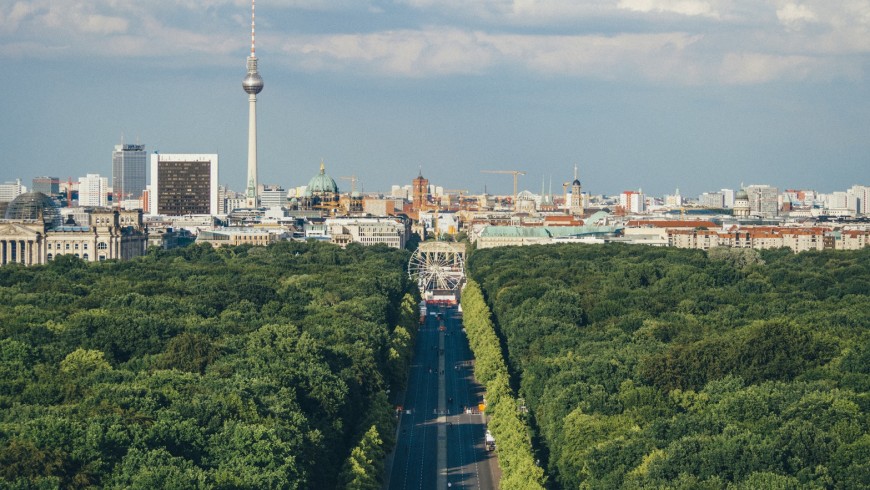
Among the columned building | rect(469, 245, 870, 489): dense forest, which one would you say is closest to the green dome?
the columned building

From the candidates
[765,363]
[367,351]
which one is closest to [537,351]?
[367,351]

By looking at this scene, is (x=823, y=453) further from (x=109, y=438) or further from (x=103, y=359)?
(x=103, y=359)

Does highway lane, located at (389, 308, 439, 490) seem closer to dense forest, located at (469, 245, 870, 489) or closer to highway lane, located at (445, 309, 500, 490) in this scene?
highway lane, located at (445, 309, 500, 490)

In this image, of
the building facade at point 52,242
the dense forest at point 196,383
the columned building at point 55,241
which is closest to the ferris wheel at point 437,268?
the building facade at point 52,242

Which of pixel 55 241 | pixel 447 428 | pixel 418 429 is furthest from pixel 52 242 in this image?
pixel 447 428

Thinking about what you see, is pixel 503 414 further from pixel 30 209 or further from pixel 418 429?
pixel 30 209

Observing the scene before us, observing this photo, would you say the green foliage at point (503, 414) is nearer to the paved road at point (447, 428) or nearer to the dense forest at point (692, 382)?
the dense forest at point (692, 382)
